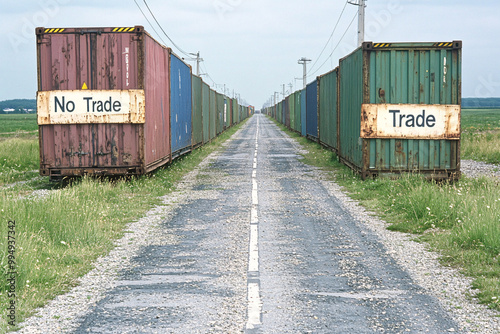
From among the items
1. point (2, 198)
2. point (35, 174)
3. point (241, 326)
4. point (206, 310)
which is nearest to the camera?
point (241, 326)

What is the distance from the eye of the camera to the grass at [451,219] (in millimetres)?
6450

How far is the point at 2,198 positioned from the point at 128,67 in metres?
4.89

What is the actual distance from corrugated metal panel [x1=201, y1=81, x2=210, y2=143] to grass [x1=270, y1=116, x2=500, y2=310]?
55.0 ft

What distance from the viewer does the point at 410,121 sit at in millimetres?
13680


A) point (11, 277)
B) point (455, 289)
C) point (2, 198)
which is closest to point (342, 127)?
point (2, 198)

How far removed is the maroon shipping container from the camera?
13023 mm

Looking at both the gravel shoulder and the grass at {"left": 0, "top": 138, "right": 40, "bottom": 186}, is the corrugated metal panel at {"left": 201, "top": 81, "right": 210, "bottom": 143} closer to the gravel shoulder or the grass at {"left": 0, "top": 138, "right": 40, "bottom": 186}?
the grass at {"left": 0, "top": 138, "right": 40, "bottom": 186}

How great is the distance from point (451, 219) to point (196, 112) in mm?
18000

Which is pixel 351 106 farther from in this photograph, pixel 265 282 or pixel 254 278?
pixel 265 282

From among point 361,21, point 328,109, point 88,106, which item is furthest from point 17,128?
point 88,106

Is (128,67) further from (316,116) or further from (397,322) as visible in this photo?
(316,116)

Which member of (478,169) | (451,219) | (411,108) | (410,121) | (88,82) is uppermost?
(88,82)

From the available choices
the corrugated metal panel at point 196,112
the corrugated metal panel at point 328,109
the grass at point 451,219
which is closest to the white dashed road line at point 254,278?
the grass at point 451,219

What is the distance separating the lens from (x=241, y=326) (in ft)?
15.6
